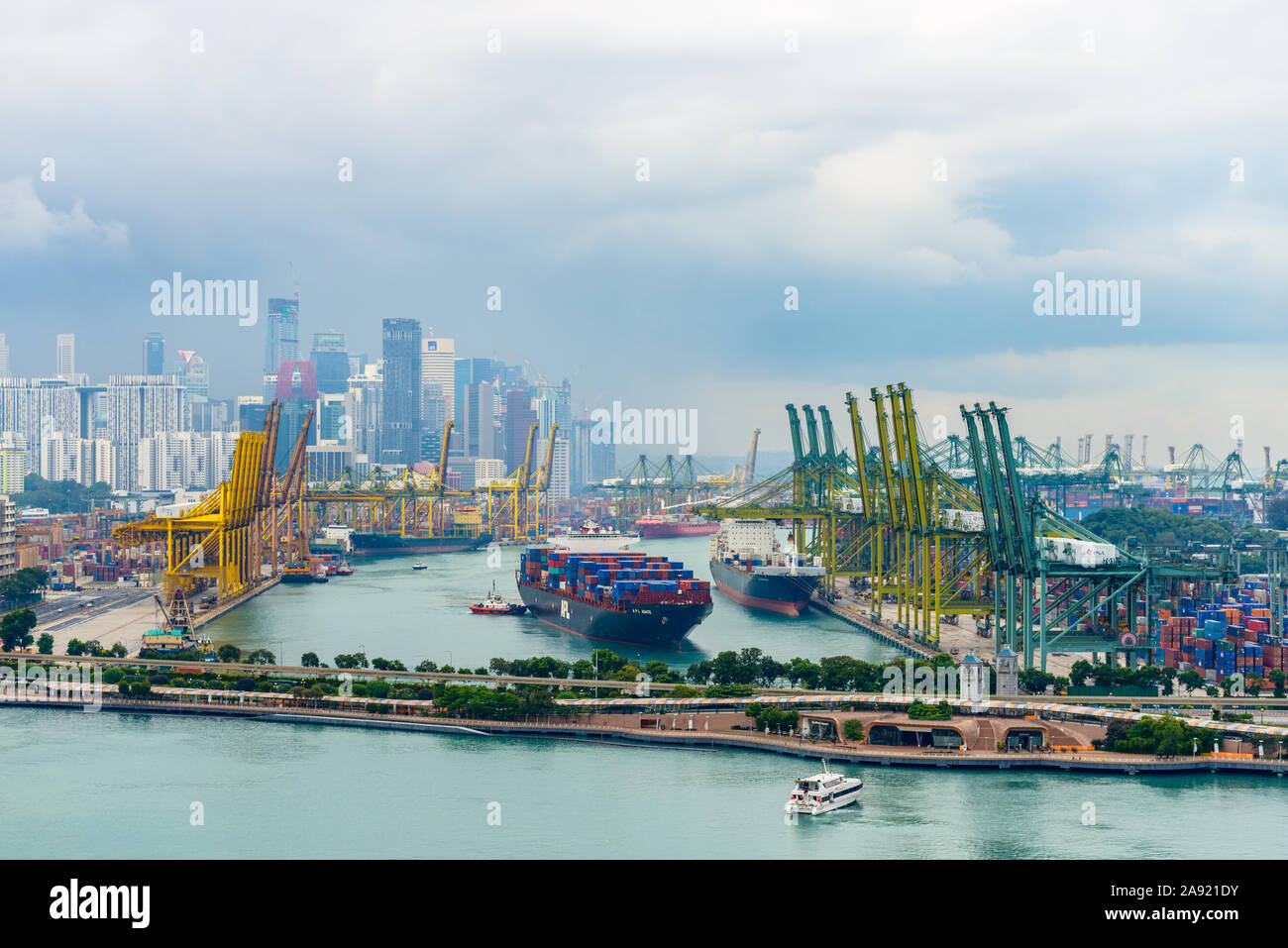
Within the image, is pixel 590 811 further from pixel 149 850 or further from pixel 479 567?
pixel 479 567

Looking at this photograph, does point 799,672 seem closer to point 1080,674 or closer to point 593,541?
point 1080,674

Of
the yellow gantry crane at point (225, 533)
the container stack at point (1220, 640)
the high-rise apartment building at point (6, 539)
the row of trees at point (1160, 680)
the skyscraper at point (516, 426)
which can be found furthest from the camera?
the skyscraper at point (516, 426)

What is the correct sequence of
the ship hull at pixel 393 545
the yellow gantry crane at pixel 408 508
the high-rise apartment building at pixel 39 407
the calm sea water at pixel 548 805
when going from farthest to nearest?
the high-rise apartment building at pixel 39 407 → the yellow gantry crane at pixel 408 508 → the ship hull at pixel 393 545 → the calm sea water at pixel 548 805

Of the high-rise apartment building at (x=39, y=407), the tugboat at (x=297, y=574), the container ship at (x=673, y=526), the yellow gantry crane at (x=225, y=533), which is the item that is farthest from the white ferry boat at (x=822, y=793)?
the high-rise apartment building at (x=39, y=407)

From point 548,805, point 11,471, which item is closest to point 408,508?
point 11,471

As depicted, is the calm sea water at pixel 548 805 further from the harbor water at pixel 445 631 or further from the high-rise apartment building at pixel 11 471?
the high-rise apartment building at pixel 11 471
